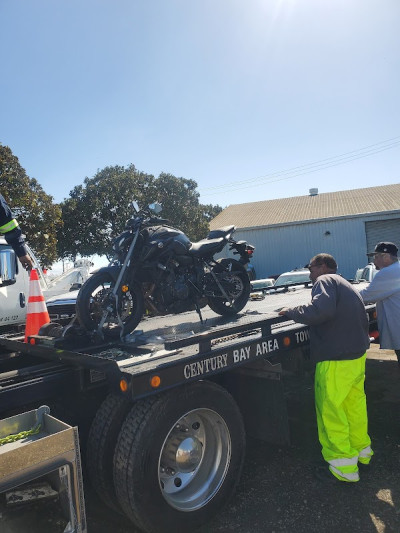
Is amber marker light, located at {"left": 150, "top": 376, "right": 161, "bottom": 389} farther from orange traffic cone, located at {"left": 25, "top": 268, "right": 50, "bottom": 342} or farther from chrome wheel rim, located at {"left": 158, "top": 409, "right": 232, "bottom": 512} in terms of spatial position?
orange traffic cone, located at {"left": 25, "top": 268, "right": 50, "bottom": 342}

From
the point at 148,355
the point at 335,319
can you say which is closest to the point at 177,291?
the point at 148,355

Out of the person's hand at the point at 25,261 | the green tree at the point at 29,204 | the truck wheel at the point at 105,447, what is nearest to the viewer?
the truck wheel at the point at 105,447

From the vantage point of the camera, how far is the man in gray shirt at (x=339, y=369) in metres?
3.67

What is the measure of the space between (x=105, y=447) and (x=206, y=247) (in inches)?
106

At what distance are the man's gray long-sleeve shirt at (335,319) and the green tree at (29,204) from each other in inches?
537

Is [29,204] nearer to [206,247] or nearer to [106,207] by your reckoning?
[106,207]

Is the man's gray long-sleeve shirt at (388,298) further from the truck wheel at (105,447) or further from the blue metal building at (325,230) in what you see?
the blue metal building at (325,230)

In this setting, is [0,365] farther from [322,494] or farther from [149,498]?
[322,494]

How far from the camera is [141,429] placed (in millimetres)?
2824

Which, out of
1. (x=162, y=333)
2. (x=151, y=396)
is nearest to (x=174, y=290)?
(x=162, y=333)

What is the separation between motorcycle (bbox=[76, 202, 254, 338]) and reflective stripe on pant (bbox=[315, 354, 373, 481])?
170 centimetres

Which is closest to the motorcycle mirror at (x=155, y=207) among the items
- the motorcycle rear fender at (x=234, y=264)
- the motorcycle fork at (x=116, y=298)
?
the motorcycle fork at (x=116, y=298)

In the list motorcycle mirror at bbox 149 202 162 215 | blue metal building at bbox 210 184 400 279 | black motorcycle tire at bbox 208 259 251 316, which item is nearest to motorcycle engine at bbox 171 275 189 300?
black motorcycle tire at bbox 208 259 251 316

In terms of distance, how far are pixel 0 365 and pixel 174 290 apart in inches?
71.1
